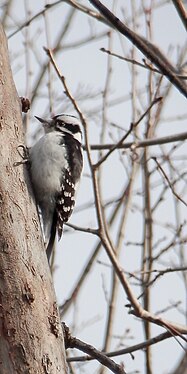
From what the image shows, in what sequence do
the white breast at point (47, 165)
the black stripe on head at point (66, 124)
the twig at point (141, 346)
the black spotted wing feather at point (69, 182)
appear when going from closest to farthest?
the twig at point (141, 346) → the white breast at point (47, 165) → the black spotted wing feather at point (69, 182) → the black stripe on head at point (66, 124)

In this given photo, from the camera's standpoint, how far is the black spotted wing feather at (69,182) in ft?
13.6

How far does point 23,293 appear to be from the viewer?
106 inches

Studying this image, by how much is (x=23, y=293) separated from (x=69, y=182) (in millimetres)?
1632

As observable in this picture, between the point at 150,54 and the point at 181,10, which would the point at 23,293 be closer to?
the point at 150,54

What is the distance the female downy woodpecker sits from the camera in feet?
12.9

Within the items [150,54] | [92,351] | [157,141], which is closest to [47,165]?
[157,141]

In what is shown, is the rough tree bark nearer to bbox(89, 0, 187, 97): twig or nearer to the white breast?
the white breast

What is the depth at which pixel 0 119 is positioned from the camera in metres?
3.17

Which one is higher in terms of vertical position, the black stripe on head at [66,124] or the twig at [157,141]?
the black stripe on head at [66,124]

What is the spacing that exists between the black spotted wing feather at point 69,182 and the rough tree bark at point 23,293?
1.07 metres

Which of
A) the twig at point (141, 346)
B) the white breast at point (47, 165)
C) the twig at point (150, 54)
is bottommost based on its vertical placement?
the twig at point (141, 346)

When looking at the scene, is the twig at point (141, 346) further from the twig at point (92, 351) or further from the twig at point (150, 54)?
the twig at point (150, 54)

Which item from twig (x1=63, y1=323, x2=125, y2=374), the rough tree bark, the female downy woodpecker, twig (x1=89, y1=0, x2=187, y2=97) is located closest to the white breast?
the female downy woodpecker

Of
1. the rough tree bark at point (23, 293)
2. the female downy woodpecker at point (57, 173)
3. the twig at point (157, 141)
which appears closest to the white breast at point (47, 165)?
the female downy woodpecker at point (57, 173)
